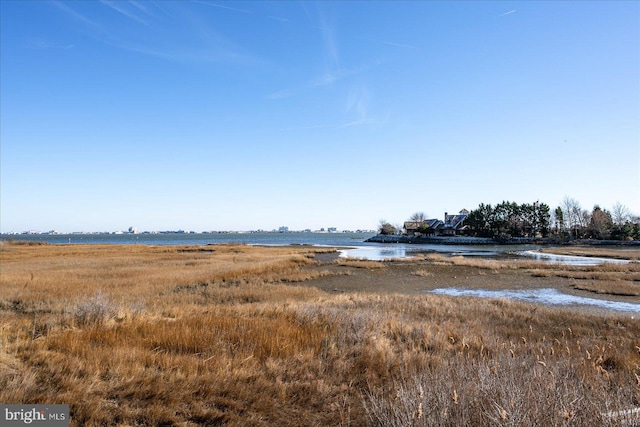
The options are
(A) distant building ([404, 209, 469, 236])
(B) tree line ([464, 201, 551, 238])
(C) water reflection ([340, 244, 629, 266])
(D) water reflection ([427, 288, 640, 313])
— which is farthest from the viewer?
(A) distant building ([404, 209, 469, 236])

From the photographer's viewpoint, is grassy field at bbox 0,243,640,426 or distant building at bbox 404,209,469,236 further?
distant building at bbox 404,209,469,236

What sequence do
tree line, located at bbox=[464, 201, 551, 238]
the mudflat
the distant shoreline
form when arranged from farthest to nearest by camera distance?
tree line, located at bbox=[464, 201, 551, 238], the distant shoreline, the mudflat

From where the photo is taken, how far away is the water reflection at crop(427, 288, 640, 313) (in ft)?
60.3

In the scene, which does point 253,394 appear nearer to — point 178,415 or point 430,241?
point 178,415

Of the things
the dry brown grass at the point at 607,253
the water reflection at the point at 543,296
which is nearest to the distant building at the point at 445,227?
the dry brown grass at the point at 607,253

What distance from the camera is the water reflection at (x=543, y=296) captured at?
18.4m

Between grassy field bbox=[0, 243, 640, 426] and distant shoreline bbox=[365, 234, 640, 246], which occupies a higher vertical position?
grassy field bbox=[0, 243, 640, 426]

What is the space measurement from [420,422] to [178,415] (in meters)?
3.24

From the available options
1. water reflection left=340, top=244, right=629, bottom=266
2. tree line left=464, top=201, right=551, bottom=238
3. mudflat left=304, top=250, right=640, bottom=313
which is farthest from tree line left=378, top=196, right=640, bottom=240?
mudflat left=304, top=250, right=640, bottom=313

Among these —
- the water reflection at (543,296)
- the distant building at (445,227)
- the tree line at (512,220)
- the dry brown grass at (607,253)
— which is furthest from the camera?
the distant building at (445,227)

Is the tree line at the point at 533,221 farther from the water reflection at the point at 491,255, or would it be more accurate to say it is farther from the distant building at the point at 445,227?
the water reflection at the point at 491,255

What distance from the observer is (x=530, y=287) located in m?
25.2

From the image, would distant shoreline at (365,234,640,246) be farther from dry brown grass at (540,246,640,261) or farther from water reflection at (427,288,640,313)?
water reflection at (427,288,640,313)

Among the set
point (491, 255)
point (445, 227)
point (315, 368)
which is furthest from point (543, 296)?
point (445, 227)
